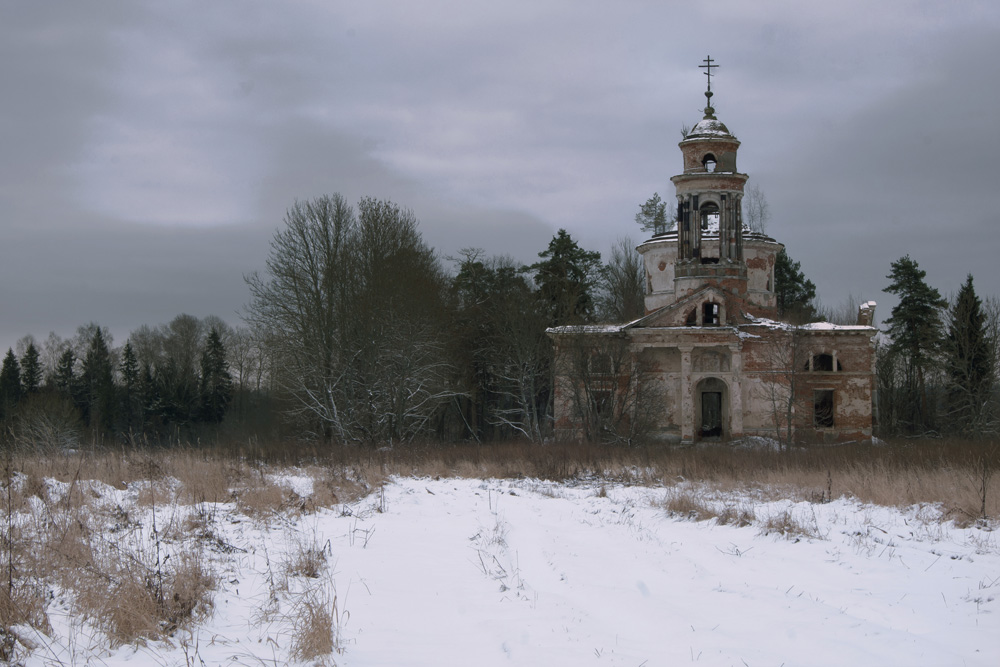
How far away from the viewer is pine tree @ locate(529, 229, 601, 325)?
50531 millimetres

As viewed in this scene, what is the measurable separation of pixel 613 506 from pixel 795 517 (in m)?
3.60

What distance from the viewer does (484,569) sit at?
8797mm

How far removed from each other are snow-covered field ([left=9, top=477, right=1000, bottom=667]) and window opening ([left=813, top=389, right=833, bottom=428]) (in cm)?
2740

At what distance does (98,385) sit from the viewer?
58469 mm

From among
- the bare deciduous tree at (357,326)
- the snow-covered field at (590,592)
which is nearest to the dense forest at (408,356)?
the bare deciduous tree at (357,326)

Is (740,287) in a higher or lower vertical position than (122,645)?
higher

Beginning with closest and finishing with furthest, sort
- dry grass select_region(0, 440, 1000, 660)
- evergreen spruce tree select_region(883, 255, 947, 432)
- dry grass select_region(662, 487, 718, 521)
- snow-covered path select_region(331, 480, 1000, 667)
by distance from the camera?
snow-covered path select_region(331, 480, 1000, 667) < dry grass select_region(0, 440, 1000, 660) < dry grass select_region(662, 487, 718, 521) < evergreen spruce tree select_region(883, 255, 947, 432)

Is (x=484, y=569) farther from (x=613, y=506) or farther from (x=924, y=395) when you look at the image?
(x=924, y=395)

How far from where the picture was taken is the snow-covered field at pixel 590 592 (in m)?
6.00

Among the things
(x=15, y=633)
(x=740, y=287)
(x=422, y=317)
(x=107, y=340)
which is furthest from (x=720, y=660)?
(x=107, y=340)

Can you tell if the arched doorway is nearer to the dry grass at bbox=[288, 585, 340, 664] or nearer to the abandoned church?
the abandoned church

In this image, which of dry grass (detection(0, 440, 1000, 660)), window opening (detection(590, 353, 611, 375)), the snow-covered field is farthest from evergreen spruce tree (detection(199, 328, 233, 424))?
the snow-covered field

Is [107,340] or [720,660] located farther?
[107,340]

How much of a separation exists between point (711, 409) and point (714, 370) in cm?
434
